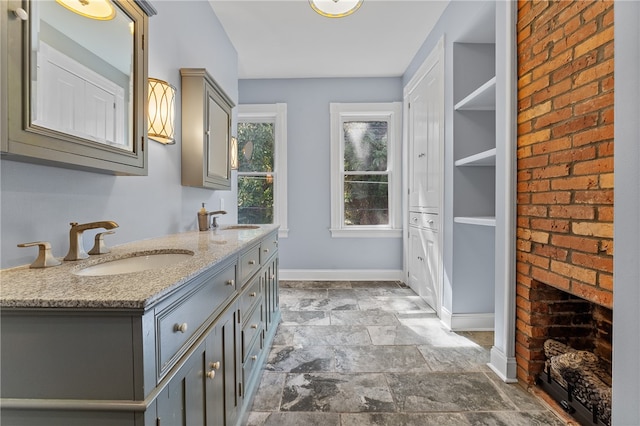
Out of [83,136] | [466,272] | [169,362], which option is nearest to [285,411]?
[169,362]

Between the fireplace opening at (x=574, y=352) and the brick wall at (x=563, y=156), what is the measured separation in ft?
0.21

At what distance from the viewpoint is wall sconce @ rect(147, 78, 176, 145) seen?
1.63 metres

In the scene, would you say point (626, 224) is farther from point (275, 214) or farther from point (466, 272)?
point (275, 214)

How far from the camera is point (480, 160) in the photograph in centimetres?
234

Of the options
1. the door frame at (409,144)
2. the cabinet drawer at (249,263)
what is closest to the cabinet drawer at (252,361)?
the cabinet drawer at (249,263)

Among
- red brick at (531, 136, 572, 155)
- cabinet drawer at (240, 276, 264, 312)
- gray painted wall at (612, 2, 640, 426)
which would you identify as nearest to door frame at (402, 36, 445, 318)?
red brick at (531, 136, 572, 155)

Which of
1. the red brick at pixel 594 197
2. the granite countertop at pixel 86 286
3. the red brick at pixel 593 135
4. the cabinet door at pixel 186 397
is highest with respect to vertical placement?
the red brick at pixel 593 135

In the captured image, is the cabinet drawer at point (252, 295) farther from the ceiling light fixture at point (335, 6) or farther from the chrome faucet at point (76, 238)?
the ceiling light fixture at point (335, 6)

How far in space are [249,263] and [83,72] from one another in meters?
1.10

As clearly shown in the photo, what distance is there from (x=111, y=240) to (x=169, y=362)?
901 mm

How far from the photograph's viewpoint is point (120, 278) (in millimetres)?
838

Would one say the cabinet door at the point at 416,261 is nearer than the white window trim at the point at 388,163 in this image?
Yes

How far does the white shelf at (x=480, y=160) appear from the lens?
215 centimetres

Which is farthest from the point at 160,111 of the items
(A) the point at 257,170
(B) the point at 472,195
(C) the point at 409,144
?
(C) the point at 409,144
